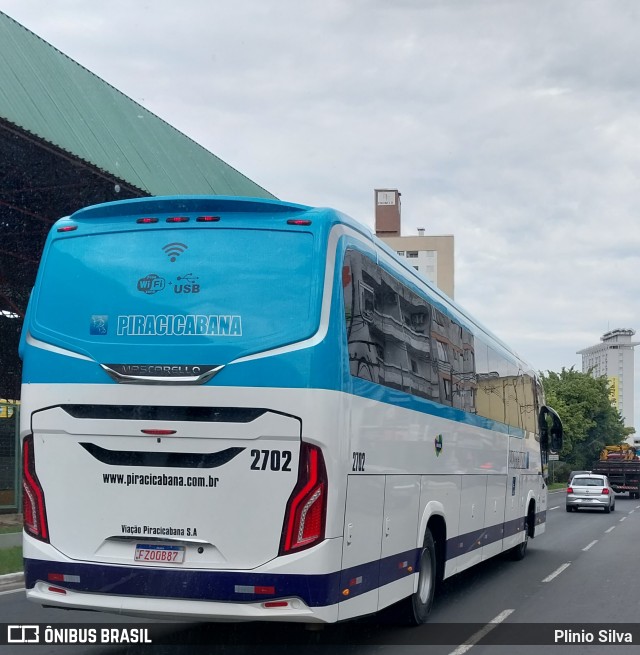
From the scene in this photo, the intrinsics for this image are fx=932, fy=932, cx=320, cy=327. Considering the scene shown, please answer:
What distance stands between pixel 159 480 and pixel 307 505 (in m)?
1.13

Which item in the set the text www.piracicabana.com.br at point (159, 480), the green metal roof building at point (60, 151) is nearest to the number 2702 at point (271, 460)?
the text www.piracicabana.com.br at point (159, 480)

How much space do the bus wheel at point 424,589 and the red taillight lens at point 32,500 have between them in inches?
143

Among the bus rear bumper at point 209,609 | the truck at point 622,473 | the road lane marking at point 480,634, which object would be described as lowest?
the truck at point 622,473

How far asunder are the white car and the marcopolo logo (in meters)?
30.2

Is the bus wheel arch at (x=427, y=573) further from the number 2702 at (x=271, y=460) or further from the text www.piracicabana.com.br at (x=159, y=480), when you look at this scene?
the text www.piracicabana.com.br at (x=159, y=480)

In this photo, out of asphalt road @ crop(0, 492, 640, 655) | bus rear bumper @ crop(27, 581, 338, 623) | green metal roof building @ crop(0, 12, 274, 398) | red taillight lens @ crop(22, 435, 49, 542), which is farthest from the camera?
green metal roof building @ crop(0, 12, 274, 398)

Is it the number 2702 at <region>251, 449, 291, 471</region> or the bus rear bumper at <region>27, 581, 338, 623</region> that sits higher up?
the number 2702 at <region>251, 449, 291, 471</region>

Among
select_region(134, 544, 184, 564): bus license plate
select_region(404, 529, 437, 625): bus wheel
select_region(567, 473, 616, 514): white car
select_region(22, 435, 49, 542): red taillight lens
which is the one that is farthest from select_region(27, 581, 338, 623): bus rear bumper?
select_region(567, 473, 616, 514): white car

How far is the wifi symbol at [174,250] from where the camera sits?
7305 mm

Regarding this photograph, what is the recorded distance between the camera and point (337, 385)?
6875mm

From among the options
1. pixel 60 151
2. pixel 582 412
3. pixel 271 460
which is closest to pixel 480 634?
pixel 271 460

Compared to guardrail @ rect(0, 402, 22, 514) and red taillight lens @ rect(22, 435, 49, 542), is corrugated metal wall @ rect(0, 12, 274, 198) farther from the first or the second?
red taillight lens @ rect(22, 435, 49, 542)

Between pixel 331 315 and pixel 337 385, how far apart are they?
1.71 feet

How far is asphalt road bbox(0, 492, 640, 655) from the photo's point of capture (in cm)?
825
